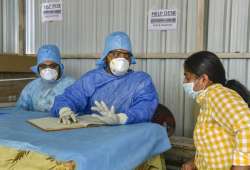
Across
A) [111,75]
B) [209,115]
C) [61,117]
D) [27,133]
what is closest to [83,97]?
[111,75]

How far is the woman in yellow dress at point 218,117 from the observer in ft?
3.66

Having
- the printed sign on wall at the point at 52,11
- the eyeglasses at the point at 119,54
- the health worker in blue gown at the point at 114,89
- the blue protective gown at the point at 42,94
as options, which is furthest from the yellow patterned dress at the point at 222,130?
the printed sign on wall at the point at 52,11

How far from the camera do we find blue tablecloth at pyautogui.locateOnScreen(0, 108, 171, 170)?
112cm

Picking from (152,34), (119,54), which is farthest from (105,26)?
(119,54)

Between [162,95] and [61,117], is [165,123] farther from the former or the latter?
[61,117]

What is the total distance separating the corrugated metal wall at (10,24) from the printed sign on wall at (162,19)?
184 centimetres

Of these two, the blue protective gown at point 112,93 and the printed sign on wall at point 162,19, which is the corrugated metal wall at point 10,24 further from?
the blue protective gown at point 112,93

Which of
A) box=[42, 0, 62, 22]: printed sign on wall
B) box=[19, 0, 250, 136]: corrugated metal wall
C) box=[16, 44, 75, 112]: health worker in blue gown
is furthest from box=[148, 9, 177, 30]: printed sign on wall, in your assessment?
box=[42, 0, 62, 22]: printed sign on wall

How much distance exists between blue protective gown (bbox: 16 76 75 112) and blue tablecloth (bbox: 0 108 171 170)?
774 millimetres

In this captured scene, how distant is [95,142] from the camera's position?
4.04ft

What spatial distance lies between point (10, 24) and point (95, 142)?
3.12 m

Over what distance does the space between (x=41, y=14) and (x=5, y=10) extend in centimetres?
55

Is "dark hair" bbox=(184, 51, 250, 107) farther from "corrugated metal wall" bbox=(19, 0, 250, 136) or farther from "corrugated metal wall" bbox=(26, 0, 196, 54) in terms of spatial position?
"corrugated metal wall" bbox=(26, 0, 196, 54)

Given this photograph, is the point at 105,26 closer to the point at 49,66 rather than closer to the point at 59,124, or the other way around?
the point at 49,66
